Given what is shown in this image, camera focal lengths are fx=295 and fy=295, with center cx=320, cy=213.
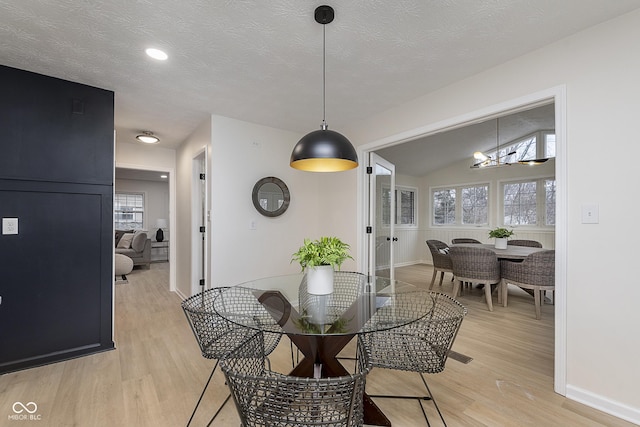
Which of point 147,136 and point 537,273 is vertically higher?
point 147,136

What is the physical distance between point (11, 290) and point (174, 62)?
87.7 inches

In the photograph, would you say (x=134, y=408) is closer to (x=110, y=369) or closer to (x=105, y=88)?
(x=110, y=369)

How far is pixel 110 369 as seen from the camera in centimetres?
236

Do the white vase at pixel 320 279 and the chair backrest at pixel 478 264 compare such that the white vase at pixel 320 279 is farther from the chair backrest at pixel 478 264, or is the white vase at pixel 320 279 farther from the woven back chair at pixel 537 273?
the woven back chair at pixel 537 273

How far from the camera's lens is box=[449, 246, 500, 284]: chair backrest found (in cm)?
386

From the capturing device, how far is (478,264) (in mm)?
3900

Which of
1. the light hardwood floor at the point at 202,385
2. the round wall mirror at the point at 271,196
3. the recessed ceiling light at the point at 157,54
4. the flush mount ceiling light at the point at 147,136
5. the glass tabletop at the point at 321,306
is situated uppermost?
the recessed ceiling light at the point at 157,54

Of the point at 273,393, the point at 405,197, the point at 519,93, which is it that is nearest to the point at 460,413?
the point at 273,393

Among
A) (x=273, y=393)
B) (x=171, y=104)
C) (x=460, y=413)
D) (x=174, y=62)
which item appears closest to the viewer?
(x=273, y=393)

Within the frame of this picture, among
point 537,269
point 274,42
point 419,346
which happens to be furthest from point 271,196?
point 537,269

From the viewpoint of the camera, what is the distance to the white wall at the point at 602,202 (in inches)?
68.7

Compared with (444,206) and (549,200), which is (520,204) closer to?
(549,200)

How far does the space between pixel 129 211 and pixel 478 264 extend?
8.71 metres

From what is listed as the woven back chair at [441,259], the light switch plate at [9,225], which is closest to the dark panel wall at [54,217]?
the light switch plate at [9,225]
